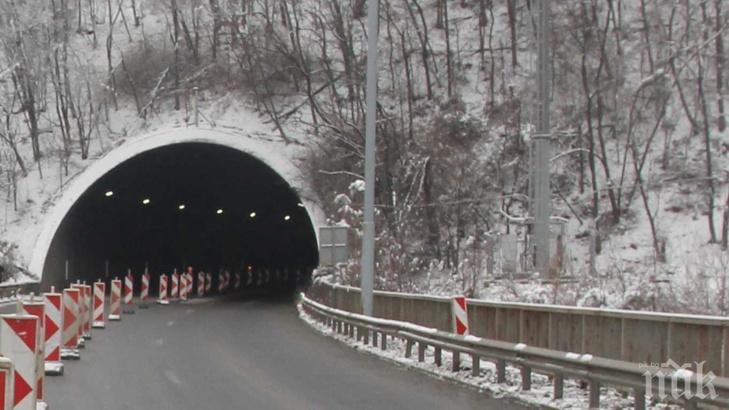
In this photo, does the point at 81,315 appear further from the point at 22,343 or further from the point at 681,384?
the point at 681,384

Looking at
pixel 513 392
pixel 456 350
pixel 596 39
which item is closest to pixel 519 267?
pixel 596 39

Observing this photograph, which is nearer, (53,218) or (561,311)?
(561,311)

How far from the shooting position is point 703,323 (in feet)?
38.0

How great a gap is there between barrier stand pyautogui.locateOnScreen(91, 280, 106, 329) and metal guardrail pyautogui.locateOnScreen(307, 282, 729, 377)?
8.83 meters

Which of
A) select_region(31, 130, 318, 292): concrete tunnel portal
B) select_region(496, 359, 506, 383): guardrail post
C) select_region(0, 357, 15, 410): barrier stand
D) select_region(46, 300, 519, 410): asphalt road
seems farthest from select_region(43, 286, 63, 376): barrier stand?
select_region(31, 130, 318, 292): concrete tunnel portal

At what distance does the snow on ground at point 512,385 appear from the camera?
12.2 metres

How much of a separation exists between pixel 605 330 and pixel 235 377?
5.80m

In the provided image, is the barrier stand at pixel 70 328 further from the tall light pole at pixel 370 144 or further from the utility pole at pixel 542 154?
the utility pole at pixel 542 154

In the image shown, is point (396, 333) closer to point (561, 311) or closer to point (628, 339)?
point (561, 311)

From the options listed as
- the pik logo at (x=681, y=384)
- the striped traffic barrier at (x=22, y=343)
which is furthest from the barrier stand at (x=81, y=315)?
the pik logo at (x=681, y=384)

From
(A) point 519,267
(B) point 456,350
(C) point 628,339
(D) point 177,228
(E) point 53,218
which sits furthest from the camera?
(D) point 177,228

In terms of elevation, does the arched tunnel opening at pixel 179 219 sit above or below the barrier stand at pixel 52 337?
above

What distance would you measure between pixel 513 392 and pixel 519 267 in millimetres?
25159

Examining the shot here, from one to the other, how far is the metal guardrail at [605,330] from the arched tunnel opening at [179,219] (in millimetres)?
27400
